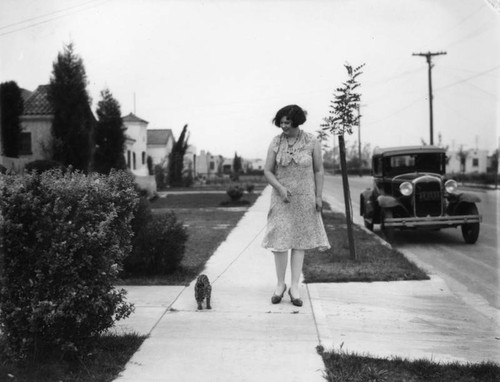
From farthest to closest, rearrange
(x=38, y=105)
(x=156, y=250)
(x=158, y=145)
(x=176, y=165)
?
(x=158, y=145), (x=176, y=165), (x=38, y=105), (x=156, y=250)

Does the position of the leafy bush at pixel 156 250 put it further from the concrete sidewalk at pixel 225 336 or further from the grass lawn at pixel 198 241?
the concrete sidewalk at pixel 225 336

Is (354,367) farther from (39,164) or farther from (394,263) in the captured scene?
(39,164)

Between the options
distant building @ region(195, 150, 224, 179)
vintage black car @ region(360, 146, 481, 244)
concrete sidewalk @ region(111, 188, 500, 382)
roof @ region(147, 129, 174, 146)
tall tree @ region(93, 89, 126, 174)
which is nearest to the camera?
concrete sidewalk @ region(111, 188, 500, 382)

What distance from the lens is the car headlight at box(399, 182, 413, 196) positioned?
11375mm

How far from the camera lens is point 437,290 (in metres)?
6.13

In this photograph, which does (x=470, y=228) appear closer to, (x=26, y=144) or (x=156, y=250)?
(x=156, y=250)

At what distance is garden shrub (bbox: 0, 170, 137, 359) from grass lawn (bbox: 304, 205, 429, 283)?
336cm

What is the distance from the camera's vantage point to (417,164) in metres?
12.6

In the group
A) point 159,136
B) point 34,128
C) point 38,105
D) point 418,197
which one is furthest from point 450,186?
point 159,136

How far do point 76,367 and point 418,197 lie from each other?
9.06 meters

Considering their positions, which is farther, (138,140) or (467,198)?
(138,140)

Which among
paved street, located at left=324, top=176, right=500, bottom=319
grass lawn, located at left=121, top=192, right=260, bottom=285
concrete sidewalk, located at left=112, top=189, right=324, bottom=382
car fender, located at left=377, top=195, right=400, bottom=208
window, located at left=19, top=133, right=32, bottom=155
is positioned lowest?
paved street, located at left=324, top=176, right=500, bottom=319

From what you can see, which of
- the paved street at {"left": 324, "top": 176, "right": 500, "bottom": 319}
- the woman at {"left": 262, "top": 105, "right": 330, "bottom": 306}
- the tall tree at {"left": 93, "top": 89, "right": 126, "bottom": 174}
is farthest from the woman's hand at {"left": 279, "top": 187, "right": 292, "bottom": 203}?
the tall tree at {"left": 93, "top": 89, "right": 126, "bottom": 174}

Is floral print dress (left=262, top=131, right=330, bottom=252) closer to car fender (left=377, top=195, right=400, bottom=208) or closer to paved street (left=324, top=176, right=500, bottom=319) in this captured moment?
paved street (left=324, top=176, right=500, bottom=319)
